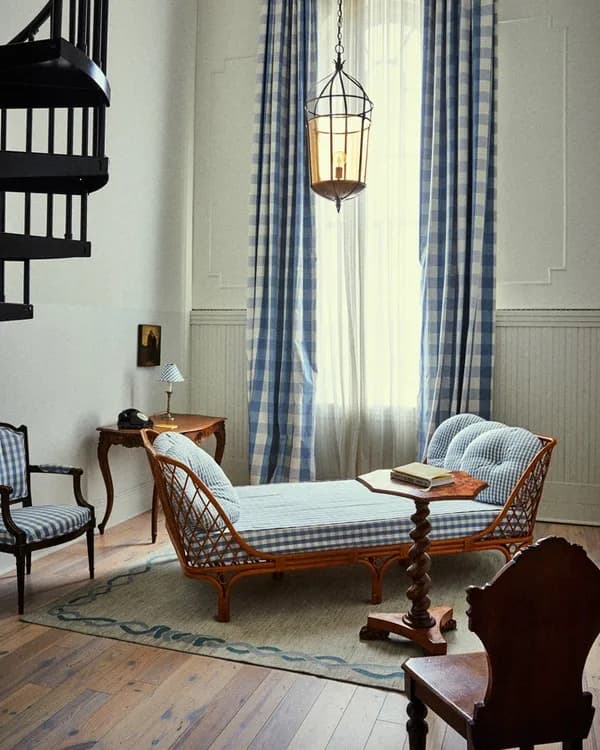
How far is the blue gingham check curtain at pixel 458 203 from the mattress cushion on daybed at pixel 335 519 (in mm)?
1307

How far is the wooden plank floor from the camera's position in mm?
2318

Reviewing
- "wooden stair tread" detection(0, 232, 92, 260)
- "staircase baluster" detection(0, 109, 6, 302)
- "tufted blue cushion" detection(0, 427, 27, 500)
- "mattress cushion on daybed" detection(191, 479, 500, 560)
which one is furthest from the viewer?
"tufted blue cushion" detection(0, 427, 27, 500)

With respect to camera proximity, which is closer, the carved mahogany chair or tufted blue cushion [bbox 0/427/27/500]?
the carved mahogany chair

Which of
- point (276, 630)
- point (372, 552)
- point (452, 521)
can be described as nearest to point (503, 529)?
point (452, 521)

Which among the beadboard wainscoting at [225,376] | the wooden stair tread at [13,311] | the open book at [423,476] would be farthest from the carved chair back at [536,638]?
the beadboard wainscoting at [225,376]

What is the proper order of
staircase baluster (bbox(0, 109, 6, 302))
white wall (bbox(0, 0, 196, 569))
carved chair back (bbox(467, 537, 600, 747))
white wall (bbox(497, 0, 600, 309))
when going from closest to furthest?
1. carved chair back (bbox(467, 537, 600, 747))
2. staircase baluster (bbox(0, 109, 6, 302))
3. white wall (bbox(0, 0, 196, 569))
4. white wall (bbox(497, 0, 600, 309))

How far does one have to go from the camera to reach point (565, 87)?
4930 mm

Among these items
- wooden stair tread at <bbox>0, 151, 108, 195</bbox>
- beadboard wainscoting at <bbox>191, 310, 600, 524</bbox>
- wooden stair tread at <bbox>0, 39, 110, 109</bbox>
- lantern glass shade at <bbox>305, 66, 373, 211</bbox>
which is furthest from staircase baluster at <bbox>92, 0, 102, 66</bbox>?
beadboard wainscoting at <bbox>191, 310, 600, 524</bbox>

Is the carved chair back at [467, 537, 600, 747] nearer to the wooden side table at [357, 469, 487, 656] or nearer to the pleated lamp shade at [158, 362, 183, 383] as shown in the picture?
the wooden side table at [357, 469, 487, 656]

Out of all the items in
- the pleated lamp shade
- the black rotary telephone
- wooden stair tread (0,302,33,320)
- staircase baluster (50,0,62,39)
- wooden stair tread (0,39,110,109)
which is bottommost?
the black rotary telephone

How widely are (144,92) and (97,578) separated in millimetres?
3347

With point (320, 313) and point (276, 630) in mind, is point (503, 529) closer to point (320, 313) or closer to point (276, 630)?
point (276, 630)

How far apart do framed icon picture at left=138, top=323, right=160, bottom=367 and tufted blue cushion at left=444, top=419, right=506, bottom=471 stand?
7.37 ft

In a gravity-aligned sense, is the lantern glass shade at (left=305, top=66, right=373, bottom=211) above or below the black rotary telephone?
above
